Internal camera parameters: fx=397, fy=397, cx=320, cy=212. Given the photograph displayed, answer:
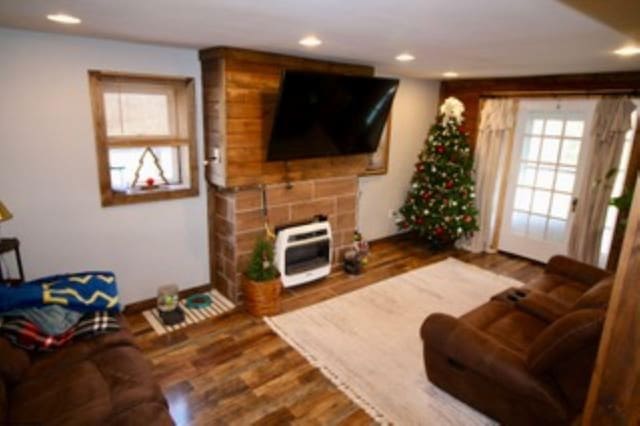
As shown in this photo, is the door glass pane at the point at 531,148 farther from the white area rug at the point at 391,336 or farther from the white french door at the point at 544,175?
the white area rug at the point at 391,336

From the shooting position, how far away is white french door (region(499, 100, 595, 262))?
14.7 feet

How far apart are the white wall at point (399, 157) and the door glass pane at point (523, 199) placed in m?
1.42

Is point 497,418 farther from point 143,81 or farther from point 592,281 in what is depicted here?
point 143,81

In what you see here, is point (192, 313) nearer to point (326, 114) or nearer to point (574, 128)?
point (326, 114)

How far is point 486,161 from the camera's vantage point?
5.12 m

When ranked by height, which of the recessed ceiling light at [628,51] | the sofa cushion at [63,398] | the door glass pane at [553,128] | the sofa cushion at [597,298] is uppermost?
the recessed ceiling light at [628,51]

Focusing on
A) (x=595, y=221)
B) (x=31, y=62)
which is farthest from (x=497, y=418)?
(x=31, y=62)

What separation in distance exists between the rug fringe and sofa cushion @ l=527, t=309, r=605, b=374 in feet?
3.14

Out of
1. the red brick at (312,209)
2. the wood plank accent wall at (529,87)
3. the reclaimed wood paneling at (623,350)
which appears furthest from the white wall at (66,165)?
the wood plank accent wall at (529,87)

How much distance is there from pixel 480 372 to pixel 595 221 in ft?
9.71

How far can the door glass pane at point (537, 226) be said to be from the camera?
4.90 m

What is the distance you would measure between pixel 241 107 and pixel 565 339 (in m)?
2.82

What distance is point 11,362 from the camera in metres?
2.02

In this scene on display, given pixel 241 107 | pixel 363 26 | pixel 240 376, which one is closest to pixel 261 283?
pixel 240 376
